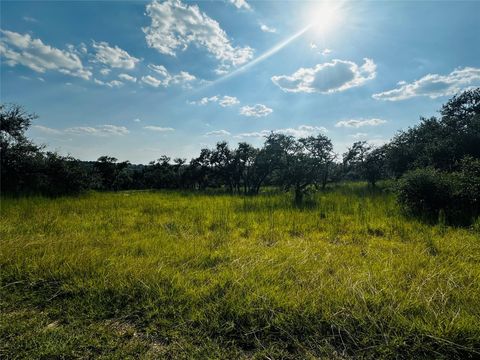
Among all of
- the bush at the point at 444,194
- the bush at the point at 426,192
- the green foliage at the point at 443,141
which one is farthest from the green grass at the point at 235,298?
the green foliage at the point at 443,141

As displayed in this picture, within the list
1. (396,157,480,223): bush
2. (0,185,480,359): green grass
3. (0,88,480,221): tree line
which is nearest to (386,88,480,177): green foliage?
(0,88,480,221): tree line

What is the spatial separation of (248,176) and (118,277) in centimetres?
2422

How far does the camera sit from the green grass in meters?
2.13

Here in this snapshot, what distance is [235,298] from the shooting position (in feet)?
9.05

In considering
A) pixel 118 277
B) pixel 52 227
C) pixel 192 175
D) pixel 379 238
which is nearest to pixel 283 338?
pixel 118 277

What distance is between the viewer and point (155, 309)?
8.59 feet

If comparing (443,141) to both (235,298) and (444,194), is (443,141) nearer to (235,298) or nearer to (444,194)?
(444,194)

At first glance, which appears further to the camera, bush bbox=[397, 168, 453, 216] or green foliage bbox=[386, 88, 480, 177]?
green foliage bbox=[386, 88, 480, 177]

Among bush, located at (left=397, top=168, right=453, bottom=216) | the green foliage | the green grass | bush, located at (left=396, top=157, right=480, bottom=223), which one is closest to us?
the green grass

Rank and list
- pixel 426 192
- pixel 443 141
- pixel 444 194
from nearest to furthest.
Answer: pixel 444 194 < pixel 426 192 < pixel 443 141

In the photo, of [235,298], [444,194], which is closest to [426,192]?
[444,194]

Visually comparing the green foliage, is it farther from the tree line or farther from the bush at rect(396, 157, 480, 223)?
the bush at rect(396, 157, 480, 223)

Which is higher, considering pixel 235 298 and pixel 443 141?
pixel 443 141

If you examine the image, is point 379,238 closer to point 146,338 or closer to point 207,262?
point 207,262
